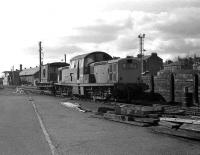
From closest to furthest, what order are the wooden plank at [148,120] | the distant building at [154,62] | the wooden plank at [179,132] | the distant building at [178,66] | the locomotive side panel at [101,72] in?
the wooden plank at [179,132]
the wooden plank at [148,120]
the locomotive side panel at [101,72]
the distant building at [178,66]
the distant building at [154,62]

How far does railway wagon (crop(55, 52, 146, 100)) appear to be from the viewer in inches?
910

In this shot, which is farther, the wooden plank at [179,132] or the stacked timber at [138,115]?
the stacked timber at [138,115]

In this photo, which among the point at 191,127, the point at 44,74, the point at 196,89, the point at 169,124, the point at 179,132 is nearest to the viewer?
the point at 191,127

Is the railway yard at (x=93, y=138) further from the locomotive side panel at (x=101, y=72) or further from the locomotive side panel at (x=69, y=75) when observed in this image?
the locomotive side panel at (x=69, y=75)

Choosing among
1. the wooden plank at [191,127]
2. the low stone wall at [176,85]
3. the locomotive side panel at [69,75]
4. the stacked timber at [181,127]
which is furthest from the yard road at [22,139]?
the locomotive side panel at [69,75]

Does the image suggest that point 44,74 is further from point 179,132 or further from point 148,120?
point 179,132

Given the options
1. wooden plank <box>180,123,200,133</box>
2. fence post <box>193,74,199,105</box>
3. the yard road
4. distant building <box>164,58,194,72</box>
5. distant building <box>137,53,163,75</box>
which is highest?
distant building <box>137,53,163,75</box>

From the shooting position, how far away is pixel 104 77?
2508 cm

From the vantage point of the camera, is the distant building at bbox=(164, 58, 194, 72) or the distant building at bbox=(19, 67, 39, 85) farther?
the distant building at bbox=(19, 67, 39, 85)

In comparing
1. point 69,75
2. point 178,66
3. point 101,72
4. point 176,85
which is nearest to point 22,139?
point 101,72

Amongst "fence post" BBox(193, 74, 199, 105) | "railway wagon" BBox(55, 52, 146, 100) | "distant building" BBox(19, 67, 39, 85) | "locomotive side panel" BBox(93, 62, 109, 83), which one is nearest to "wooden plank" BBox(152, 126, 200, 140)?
"railway wagon" BBox(55, 52, 146, 100)

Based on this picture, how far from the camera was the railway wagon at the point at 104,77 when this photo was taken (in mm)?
23109

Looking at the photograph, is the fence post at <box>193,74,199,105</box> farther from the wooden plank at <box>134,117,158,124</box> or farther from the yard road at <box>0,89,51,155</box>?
the yard road at <box>0,89,51,155</box>

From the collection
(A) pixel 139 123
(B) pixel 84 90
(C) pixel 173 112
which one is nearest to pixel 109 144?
(A) pixel 139 123
